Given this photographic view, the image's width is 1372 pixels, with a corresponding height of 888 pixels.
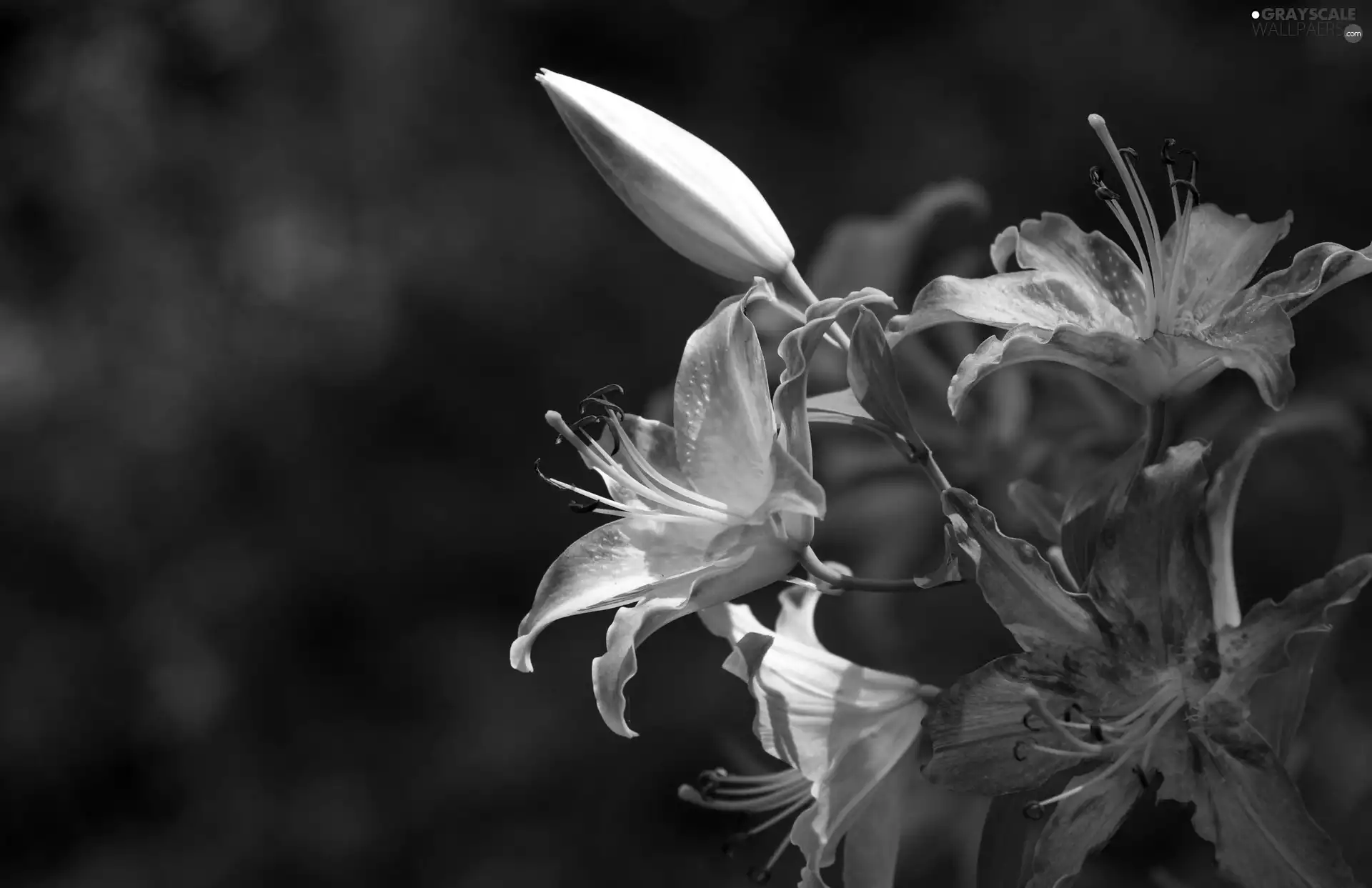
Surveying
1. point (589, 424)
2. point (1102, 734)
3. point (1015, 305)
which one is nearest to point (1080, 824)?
point (1102, 734)

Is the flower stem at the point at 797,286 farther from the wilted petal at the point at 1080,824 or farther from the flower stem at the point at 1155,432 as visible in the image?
the wilted petal at the point at 1080,824

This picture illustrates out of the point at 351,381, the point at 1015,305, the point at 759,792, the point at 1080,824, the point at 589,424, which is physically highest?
the point at 1015,305

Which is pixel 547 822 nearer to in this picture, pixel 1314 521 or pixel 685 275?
pixel 685 275

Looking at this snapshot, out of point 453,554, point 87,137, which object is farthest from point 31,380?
point 453,554

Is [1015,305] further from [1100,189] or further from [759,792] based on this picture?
[759,792]

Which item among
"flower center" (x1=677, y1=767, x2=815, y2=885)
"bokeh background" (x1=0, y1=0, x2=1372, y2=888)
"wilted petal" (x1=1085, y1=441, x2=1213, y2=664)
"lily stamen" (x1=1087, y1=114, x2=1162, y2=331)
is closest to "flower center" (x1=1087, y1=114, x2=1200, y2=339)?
"lily stamen" (x1=1087, y1=114, x2=1162, y2=331)

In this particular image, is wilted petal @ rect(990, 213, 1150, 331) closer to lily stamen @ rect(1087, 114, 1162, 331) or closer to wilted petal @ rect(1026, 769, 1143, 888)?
lily stamen @ rect(1087, 114, 1162, 331)
